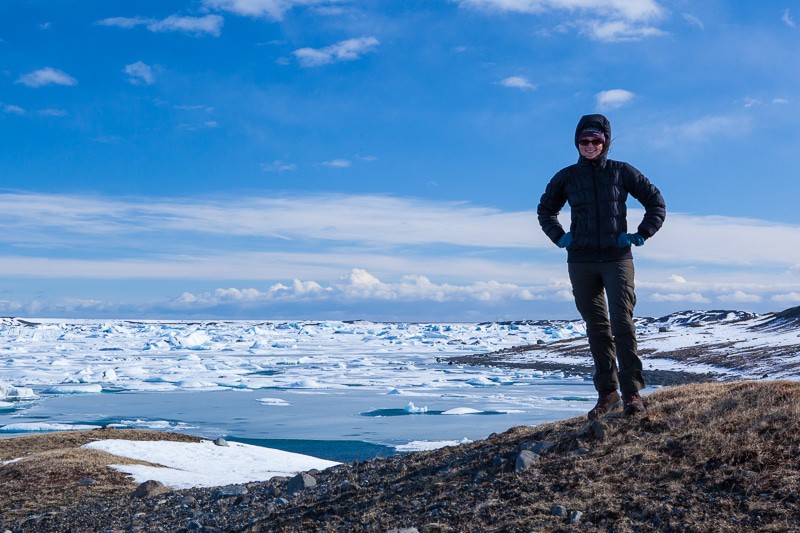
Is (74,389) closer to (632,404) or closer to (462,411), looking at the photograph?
(462,411)

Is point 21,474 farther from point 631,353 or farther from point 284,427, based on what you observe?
point 284,427

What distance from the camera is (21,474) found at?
30.5ft

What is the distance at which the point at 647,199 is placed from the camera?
6.33 m

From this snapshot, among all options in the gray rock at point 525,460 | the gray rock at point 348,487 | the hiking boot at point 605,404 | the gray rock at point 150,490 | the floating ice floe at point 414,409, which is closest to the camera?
the gray rock at point 525,460

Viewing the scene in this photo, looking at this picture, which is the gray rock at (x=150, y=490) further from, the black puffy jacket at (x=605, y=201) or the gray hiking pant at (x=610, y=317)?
the black puffy jacket at (x=605, y=201)

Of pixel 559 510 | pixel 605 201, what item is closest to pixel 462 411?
pixel 605 201

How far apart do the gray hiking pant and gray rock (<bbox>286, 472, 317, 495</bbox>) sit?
2773 millimetres

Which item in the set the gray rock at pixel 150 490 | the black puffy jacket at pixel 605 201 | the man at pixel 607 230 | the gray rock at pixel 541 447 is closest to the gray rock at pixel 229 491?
the gray rock at pixel 150 490

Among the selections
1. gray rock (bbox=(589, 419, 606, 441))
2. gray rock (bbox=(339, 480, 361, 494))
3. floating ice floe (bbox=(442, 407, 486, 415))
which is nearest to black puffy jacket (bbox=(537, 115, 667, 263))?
gray rock (bbox=(589, 419, 606, 441))

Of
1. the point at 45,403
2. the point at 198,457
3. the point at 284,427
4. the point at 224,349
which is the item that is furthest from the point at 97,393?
the point at 224,349

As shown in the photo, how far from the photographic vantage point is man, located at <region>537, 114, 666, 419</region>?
6250mm

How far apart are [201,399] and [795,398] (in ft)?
70.7

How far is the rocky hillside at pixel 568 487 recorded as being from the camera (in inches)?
181

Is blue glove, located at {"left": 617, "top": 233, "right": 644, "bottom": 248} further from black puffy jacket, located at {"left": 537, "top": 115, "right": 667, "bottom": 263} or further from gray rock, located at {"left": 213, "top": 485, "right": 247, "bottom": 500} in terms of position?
gray rock, located at {"left": 213, "top": 485, "right": 247, "bottom": 500}
